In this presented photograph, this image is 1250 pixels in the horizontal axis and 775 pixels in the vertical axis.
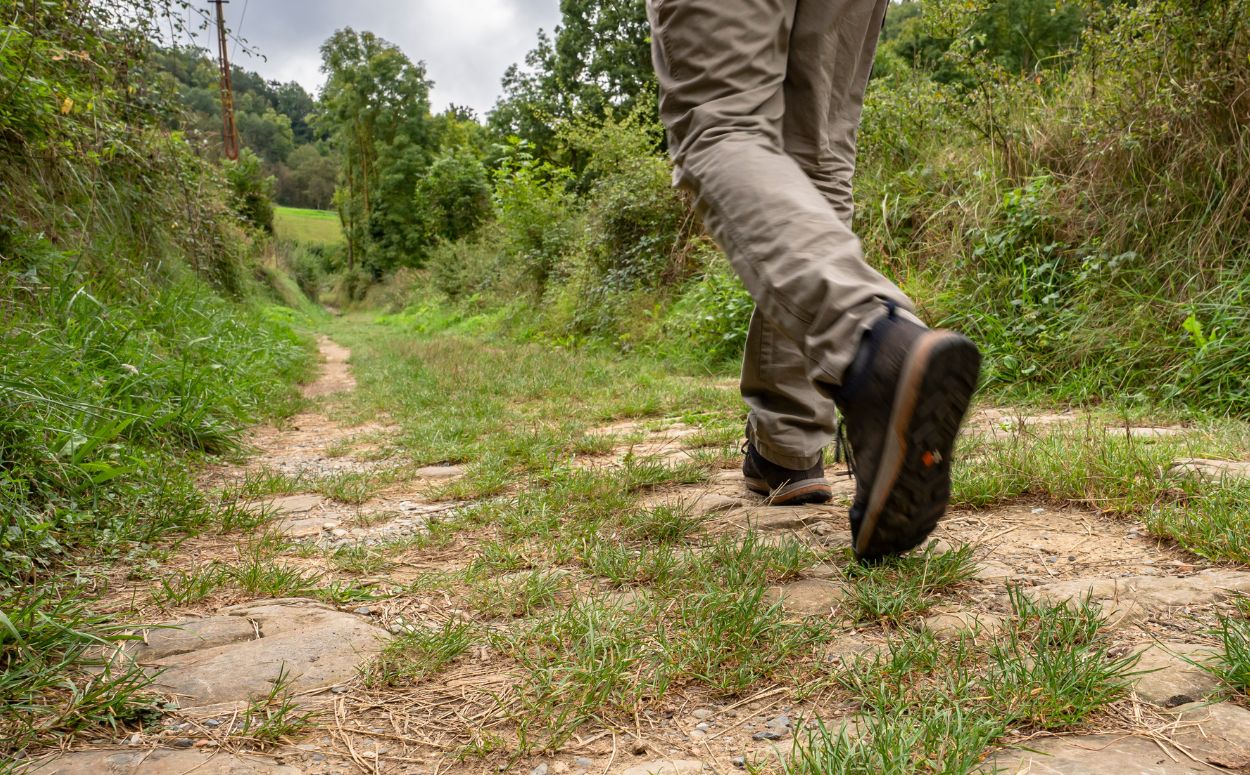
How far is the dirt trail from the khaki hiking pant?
0.39 meters

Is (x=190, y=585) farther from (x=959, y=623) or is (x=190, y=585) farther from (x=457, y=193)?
(x=457, y=193)

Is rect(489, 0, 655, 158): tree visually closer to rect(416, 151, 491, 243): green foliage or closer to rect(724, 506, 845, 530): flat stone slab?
rect(416, 151, 491, 243): green foliage

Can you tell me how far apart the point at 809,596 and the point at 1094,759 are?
567 millimetres

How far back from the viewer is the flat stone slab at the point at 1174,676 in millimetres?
1000

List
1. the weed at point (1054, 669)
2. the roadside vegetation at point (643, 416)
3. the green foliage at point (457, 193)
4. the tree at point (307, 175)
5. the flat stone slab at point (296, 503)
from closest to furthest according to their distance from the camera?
1. the weed at point (1054, 669)
2. the roadside vegetation at point (643, 416)
3. the flat stone slab at point (296, 503)
4. the green foliage at point (457, 193)
5. the tree at point (307, 175)

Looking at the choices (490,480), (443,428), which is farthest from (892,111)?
(490,480)

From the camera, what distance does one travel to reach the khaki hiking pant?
4.19 feet

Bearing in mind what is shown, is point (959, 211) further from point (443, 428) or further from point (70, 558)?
point (70, 558)

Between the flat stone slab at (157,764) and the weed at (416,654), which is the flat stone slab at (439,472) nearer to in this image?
the weed at (416,654)

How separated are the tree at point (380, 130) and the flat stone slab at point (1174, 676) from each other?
3121 centimetres

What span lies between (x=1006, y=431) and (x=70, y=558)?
111 inches

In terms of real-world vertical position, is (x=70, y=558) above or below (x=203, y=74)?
below

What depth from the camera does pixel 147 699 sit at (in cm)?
109

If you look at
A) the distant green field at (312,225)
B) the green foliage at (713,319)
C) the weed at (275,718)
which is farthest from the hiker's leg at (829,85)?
the distant green field at (312,225)
